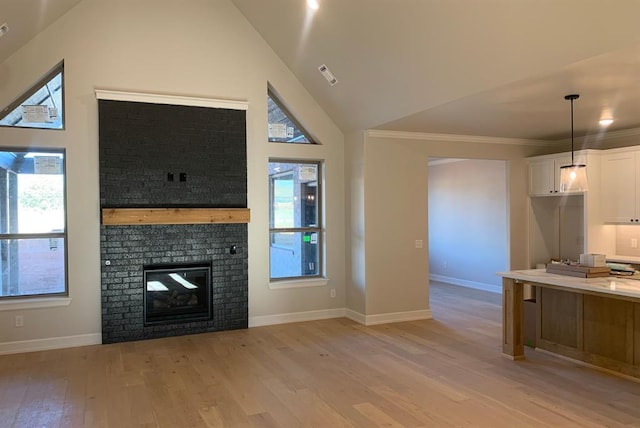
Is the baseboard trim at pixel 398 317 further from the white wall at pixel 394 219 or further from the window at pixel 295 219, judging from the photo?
the window at pixel 295 219

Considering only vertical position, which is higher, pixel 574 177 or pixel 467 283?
pixel 574 177

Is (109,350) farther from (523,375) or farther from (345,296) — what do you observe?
(523,375)

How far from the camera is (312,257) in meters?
6.86

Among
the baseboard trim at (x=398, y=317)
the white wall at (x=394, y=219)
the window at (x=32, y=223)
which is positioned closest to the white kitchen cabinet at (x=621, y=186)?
the white wall at (x=394, y=219)

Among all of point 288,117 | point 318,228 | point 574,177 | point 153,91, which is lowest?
point 318,228

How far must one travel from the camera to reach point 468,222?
930 cm

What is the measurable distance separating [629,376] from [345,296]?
356 cm

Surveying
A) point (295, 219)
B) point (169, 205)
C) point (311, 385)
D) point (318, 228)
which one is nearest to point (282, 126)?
point (295, 219)

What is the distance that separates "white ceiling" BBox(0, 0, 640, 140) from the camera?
3.45 meters

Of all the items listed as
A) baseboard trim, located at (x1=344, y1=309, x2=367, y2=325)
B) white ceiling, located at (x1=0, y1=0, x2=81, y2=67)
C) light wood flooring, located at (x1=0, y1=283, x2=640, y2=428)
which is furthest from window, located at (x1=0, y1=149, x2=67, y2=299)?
baseboard trim, located at (x1=344, y1=309, x2=367, y2=325)

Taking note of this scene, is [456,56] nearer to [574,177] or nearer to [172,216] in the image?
[574,177]

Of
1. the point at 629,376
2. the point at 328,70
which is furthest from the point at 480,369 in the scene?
the point at 328,70

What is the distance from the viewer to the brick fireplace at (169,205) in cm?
557

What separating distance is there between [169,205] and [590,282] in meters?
4.54
